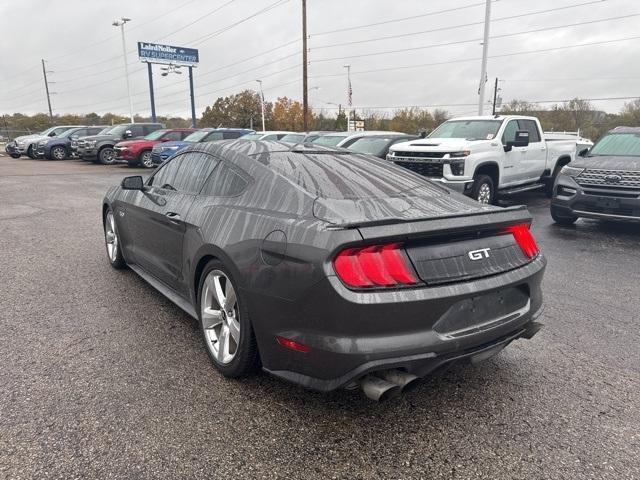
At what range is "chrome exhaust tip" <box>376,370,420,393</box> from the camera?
89.8 inches

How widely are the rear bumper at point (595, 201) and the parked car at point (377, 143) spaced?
165 inches

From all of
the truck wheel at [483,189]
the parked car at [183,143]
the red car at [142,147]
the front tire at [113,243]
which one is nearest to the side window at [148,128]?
the red car at [142,147]

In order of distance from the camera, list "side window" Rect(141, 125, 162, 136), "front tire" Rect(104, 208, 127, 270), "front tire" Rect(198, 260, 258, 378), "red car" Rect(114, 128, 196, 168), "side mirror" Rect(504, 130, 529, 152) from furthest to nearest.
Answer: "side window" Rect(141, 125, 162, 136) → "red car" Rect(114, 128, 196, 168) → "side mirror" Rect(504, 130, 529, 152) → "front tire" Rect(104, 208, 127, 270) → "front tire" Rect(198, 260, 258, 378)

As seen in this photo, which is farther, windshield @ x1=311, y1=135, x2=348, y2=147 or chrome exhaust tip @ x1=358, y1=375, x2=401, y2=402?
windshield @ x1=311, y1=135, x2=348, y2=147

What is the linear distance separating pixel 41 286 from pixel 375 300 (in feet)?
13.0

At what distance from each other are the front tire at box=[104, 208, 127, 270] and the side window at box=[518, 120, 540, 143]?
28.8 ft

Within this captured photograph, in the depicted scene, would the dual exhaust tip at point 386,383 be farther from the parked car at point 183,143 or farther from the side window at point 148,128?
the side window at point 148,128

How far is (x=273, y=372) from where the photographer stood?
8.48 ft

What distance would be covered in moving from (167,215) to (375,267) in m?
2.04

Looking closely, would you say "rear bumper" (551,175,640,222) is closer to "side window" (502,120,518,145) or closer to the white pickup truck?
the white pickup truck

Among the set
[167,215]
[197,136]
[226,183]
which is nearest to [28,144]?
[197,136]

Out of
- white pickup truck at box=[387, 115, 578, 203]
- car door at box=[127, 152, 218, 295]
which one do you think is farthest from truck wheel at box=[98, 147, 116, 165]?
car door at box=[127, 152, 218, 295]

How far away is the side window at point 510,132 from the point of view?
9732 mm

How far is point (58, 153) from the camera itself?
950 inches
